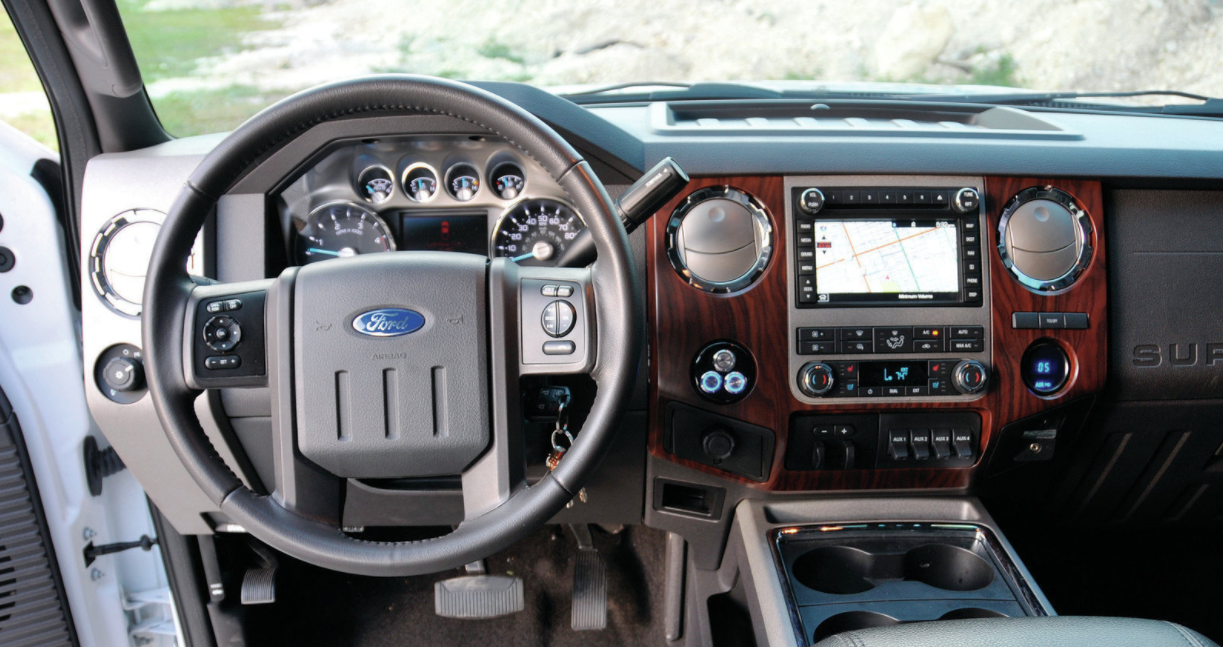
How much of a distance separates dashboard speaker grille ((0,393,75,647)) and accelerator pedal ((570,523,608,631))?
45.5 inches

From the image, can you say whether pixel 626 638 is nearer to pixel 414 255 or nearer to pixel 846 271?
pixel 846 271

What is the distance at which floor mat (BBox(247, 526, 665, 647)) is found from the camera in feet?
6.93

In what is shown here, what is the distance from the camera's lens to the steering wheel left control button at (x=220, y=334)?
1116mm

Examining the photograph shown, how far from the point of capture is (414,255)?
45.1 inches

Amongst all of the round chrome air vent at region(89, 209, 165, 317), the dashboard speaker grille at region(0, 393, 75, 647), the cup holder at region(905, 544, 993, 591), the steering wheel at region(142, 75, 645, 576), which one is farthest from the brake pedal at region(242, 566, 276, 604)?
the cup holder at region(905, 544, 993, 591)

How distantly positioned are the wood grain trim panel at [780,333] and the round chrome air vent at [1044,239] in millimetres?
16

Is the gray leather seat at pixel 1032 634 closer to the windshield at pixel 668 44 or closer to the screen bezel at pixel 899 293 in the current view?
the screen bezel at pixel 899 293

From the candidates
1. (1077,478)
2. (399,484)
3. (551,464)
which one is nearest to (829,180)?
(551,464)

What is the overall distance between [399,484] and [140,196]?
74 centimetres

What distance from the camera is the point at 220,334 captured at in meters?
1.12

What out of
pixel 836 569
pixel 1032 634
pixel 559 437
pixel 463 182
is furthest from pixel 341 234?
pixel 1032 634

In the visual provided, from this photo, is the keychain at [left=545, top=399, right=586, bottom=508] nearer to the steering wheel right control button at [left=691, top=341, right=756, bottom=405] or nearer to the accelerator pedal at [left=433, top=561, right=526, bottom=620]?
the steering wheel right control button at [left=691, top=341, right=756, bottom=405]

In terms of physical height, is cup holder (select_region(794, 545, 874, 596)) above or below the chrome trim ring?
below

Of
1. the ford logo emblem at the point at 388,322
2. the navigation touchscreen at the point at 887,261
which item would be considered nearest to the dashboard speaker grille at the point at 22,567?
the ford logo emblem at the point at 388,322
